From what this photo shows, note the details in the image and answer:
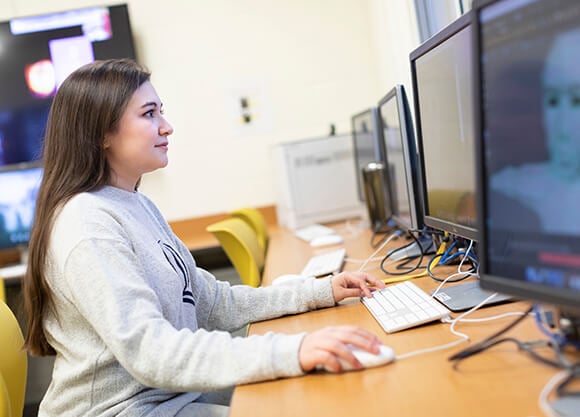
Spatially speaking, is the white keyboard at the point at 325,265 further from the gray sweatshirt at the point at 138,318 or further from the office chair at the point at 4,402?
the office chair at the point at 4,402

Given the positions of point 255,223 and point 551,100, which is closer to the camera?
point 551,100

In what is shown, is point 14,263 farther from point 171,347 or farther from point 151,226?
point 171,347

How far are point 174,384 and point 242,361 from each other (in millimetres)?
112

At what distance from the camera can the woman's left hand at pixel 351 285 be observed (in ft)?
4.65

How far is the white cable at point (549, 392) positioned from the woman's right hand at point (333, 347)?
0.26m

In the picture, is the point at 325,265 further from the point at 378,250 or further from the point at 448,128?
the point at 448,128

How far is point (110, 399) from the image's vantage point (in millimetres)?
1194

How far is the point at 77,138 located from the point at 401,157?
2.97 feet

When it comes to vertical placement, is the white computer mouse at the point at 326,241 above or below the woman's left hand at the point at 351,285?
below

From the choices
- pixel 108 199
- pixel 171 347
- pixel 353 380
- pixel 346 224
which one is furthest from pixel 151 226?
pixel 346 224

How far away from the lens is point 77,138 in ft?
4.32

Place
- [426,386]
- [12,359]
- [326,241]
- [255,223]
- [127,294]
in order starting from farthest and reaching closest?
1. [255,223]
2. [326,241]
3. [12,359]
4. [127,294]
5. [426,386]

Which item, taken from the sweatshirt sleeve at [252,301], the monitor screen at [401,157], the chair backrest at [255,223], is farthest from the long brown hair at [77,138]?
the chair backrest at [255,223]

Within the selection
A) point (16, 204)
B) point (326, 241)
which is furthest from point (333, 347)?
point (16, 204)
